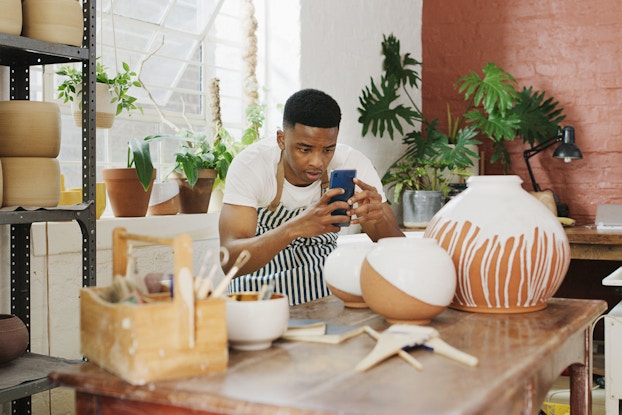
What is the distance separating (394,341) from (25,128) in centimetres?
153

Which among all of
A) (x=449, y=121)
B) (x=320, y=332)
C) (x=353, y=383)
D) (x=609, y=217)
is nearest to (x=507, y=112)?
(x=449, y=121)

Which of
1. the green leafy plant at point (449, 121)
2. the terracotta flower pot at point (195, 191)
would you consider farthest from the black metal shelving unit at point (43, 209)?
the green leafy plant at point (449, 121)

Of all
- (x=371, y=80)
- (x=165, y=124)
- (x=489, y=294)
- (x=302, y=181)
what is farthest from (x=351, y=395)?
(x=371, y=80)

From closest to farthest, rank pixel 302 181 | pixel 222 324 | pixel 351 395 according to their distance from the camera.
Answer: pixel 351 395, pixel 222 324, pixel 302 181

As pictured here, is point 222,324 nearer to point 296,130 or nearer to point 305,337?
point 305,337

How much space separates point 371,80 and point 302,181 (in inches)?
80.7

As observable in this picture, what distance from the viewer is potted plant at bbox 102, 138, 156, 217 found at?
2.97 m

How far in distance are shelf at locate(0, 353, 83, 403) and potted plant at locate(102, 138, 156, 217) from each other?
0.79 m

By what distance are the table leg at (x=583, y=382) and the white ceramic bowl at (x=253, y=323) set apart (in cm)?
88

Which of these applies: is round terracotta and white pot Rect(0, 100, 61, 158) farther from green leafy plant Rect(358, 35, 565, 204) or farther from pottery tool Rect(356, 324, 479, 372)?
green leafy plant Rect(358, 35, 565, 204)

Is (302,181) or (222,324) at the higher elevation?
(302,181)

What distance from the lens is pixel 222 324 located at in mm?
1196

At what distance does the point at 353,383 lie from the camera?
3.61 ft

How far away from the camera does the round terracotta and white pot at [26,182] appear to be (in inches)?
89.9
